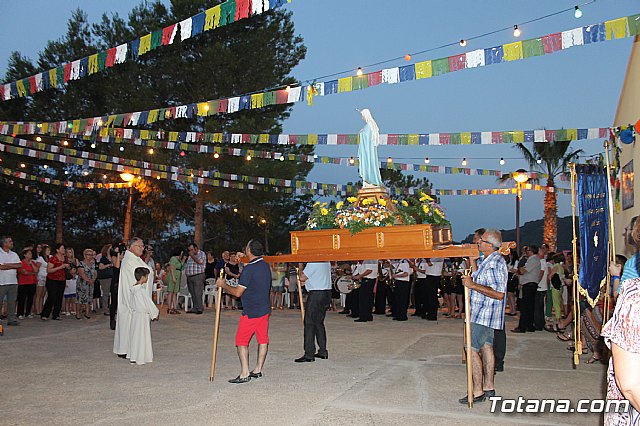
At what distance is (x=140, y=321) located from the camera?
344 inches

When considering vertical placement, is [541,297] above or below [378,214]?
below

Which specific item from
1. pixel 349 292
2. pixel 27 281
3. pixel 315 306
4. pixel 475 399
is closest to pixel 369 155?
pixel 315 306

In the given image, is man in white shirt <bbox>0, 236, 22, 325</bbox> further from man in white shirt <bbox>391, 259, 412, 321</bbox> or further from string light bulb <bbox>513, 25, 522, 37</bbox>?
string light bulb <bbox>513, 25, 522, 37</bbox>

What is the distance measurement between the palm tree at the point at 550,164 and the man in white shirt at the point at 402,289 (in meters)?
Result: 12.2

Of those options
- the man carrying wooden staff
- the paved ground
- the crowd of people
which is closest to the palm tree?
the crowd of people

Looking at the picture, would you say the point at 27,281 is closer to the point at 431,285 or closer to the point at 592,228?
the point at 431,285

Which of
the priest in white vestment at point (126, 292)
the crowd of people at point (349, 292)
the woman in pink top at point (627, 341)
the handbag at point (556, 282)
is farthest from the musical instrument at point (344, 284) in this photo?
the woman in pink top at point (627, 341)

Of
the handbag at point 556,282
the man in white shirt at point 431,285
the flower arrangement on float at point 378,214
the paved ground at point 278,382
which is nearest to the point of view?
the paved ground at point 278,382

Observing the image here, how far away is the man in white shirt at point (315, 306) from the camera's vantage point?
8.80 meters

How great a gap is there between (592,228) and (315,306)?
4.60 meters

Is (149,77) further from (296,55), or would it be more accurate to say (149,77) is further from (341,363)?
(341,363)

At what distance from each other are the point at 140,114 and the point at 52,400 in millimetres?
8498

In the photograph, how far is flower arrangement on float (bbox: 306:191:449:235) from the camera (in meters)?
7.64

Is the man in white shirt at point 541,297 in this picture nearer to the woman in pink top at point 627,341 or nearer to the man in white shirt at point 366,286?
the man in white shirt at point 366,286
